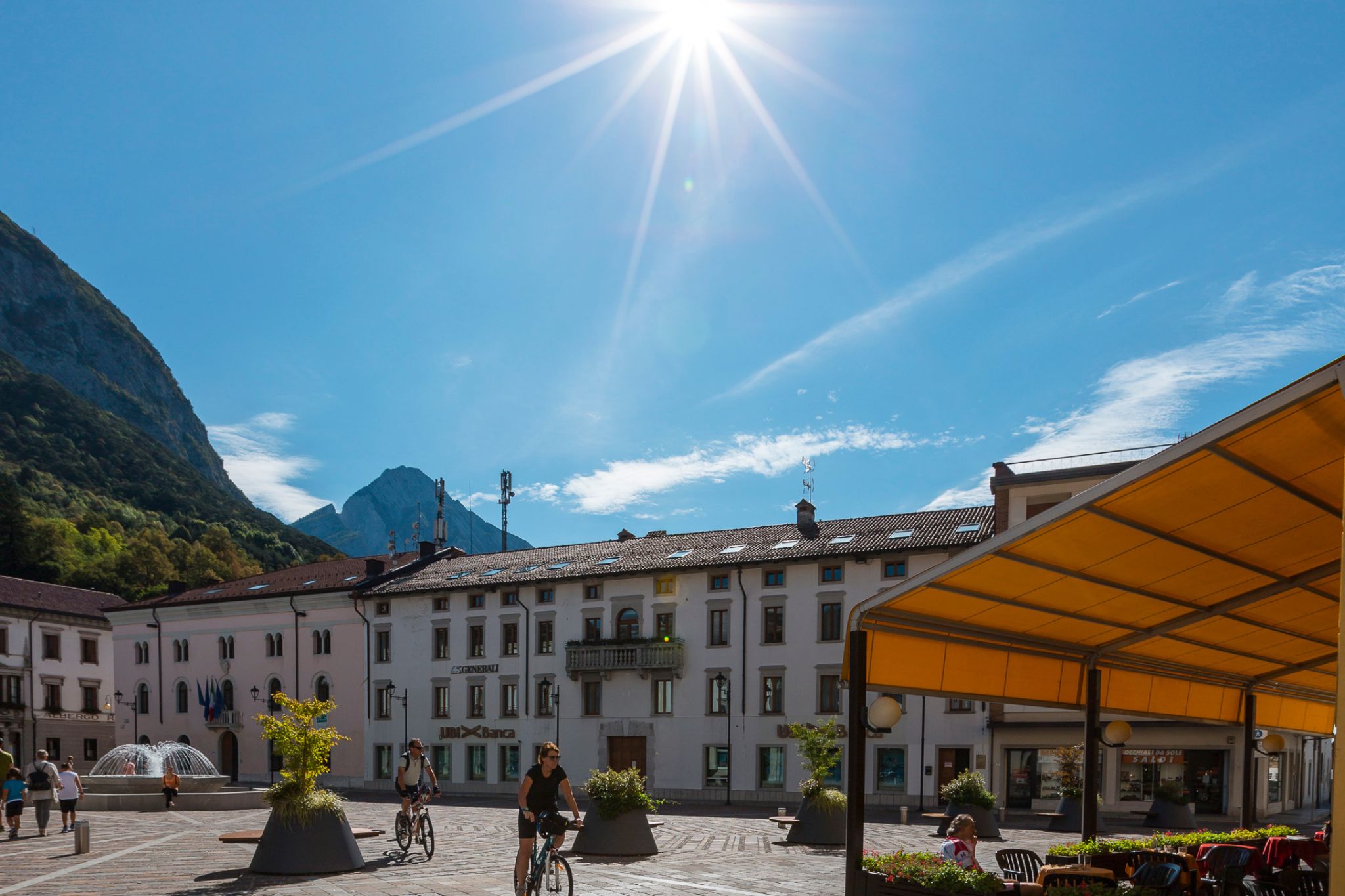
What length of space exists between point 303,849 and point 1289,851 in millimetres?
12769

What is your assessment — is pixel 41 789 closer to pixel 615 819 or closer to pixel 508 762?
pixel 615 819

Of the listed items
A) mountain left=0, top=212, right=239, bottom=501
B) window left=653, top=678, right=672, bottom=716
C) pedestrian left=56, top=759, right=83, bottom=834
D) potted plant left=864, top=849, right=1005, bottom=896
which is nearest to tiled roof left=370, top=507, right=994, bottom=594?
window left=653, top=678, right=672, bottom=716

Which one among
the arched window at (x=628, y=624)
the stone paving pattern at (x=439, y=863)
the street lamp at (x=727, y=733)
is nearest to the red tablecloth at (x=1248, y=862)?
the stone paving pattern at (x=439, y=863)

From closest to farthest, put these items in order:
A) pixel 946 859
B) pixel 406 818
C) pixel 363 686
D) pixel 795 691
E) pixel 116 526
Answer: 1. pixel 946 859
2. pixel 406 818
3. pixel 795 691
4. pixel 363 686
5. pixel 116 526

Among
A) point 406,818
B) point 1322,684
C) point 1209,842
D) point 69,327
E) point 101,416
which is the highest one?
point 69,327

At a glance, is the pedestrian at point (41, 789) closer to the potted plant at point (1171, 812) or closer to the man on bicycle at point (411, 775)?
the man on bicycle at point (411, 775)

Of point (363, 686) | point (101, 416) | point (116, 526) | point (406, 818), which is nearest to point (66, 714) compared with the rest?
point (363, 686)

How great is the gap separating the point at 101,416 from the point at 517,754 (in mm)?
95344

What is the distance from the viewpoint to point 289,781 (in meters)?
15.0

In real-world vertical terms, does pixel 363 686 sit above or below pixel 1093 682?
below

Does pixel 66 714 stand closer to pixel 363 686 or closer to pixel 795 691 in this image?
pixel 363 686

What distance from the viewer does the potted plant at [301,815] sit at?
15.0m

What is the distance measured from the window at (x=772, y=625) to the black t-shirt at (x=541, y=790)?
28483mm

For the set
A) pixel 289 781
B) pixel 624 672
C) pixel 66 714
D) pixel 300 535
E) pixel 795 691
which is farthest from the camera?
pixel 300 535
